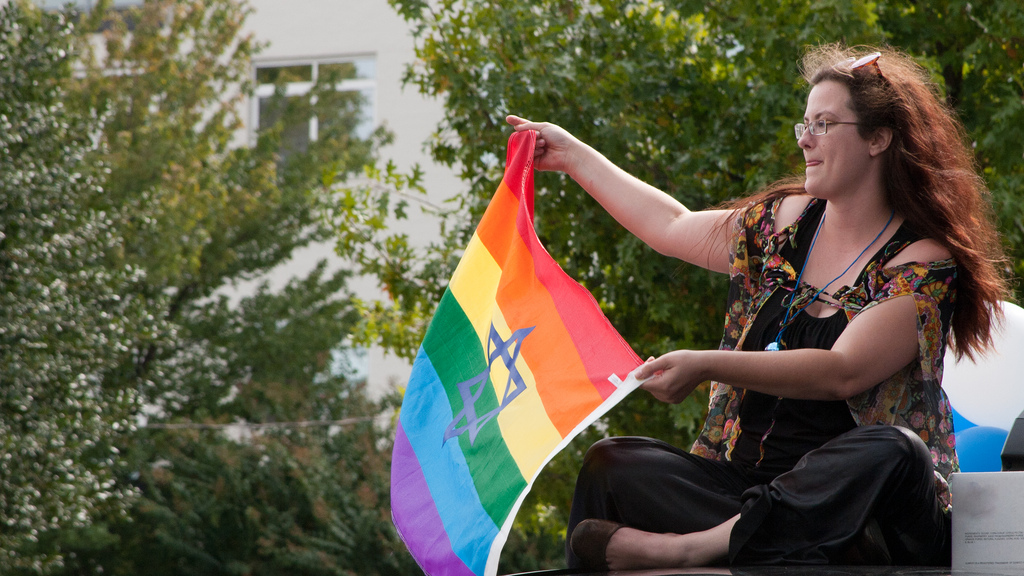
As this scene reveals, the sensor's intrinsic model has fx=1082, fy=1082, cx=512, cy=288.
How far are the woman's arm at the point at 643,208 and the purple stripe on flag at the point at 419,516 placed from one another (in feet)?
2.69

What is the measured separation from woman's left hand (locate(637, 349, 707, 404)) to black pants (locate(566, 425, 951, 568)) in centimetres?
20

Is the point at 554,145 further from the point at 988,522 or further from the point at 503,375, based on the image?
the point at 988,522

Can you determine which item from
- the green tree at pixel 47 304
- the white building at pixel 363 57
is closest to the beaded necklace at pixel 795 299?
the green tree at pixel 47 304

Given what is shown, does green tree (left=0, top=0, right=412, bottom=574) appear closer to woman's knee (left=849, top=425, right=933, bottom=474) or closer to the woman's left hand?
the woman's left hand

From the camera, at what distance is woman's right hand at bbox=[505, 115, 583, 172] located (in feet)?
9.48

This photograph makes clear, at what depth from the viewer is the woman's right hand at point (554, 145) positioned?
9.48 ft

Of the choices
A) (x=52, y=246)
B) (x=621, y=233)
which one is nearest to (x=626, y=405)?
(x=621, y=233)

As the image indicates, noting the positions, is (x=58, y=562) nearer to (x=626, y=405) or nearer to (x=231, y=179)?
(x=231, y=179)

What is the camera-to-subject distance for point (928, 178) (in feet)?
7.86

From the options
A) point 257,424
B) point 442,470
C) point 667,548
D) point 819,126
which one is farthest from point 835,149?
point 257,424

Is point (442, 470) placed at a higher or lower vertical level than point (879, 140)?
lower

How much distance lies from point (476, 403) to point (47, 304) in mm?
7738

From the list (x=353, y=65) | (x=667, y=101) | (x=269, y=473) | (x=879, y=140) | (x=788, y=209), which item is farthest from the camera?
(x=353, y=65)

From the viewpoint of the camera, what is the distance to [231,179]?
13.0 m
